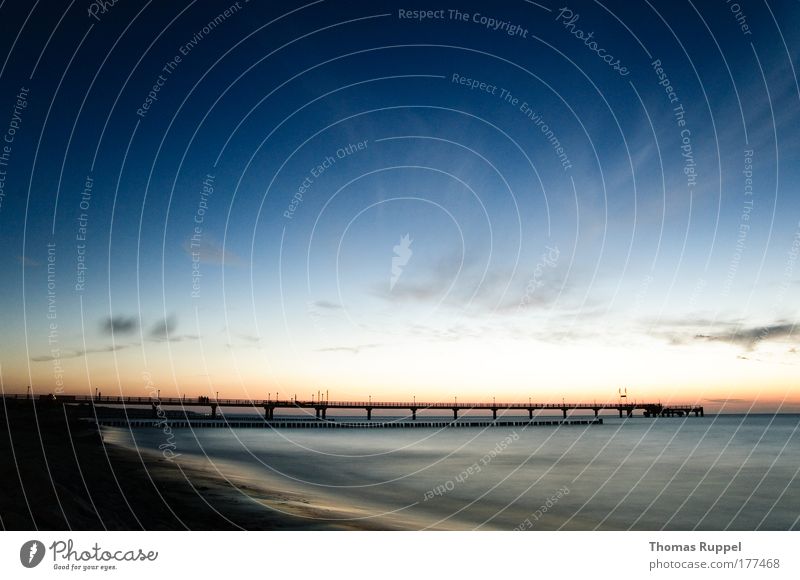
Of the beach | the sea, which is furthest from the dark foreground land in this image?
the sea

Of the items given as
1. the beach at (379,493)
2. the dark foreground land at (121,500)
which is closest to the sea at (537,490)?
the beach at (379,493)

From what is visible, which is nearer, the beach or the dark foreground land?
the dark foreground land

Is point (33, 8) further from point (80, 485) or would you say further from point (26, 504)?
point (80, 485)

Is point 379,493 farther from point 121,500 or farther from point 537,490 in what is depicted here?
point 121,500

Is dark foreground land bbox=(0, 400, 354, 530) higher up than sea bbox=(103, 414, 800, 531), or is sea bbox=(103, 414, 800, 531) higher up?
dark foreground land bbox=(0, 400, 354, 530)

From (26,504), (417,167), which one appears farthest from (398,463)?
(26,504)

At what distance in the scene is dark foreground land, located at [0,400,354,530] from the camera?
1060cm

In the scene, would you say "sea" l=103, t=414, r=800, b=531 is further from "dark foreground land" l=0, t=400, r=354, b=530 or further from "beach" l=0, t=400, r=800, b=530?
"dark foreground land" l=0, t=400, r=354, b=530

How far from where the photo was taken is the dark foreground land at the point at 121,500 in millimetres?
10602

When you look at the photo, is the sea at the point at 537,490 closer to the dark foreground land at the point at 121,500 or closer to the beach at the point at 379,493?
the beach at the point at 379,493

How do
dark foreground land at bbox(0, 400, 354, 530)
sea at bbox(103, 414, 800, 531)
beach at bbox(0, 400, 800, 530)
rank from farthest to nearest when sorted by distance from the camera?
sea at bbox(103, 414, 800, 531), beach at bbox(0, 400, 800, 530), dark foreground land at bbox(0, 400, 354, 530)

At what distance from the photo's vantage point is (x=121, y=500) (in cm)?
1505

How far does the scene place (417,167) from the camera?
18891 millimetres

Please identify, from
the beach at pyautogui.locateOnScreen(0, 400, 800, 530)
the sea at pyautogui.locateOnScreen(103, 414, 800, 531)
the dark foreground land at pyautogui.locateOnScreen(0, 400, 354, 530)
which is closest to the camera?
the dark foreground land at pyautogui.locateOnScreen(0, 400, 354, 530)
